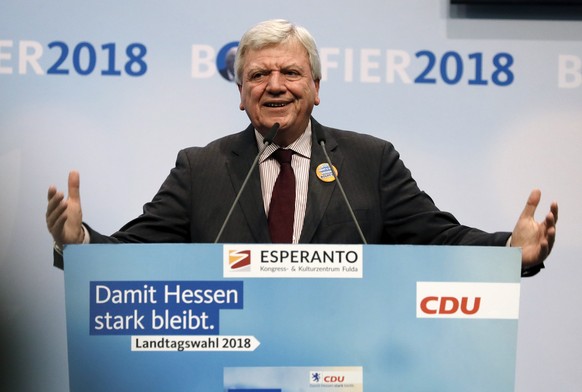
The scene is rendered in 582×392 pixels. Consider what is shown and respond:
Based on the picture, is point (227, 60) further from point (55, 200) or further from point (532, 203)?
point (532, 203)

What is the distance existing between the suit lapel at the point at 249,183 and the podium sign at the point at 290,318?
0.63 metres

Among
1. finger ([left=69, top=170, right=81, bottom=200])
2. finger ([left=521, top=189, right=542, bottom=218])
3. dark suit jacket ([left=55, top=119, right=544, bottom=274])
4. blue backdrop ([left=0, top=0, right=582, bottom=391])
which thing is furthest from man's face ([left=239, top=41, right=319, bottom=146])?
blue backdrop ([left=0, top=0, right=582, bottom=391])

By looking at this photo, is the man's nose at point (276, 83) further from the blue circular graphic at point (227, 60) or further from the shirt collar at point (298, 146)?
the blue circular graphic at point (227, 60)

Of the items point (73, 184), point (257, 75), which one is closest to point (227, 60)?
point (257, 75)

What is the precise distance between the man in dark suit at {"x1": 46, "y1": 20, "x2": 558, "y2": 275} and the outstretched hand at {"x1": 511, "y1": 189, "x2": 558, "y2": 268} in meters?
0.35

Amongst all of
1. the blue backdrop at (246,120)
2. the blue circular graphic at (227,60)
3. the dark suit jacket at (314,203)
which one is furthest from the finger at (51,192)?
the blue circular graphic at (227,60)

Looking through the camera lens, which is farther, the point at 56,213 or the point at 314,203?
the point at 314,203

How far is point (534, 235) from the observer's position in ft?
6.76

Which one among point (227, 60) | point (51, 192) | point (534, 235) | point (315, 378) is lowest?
point (315, 378)

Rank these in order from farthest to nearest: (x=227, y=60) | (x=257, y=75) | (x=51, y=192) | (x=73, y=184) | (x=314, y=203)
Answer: (x=227, y=60) < (x=257, y=75) < (x=314, y=203) < (x=73, y=184) < (x=51, y=192)

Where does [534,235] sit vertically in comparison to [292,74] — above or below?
below

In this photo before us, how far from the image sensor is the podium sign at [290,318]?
5.99 ft

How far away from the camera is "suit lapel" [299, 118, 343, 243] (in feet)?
8.12

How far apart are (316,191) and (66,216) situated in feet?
2.58
